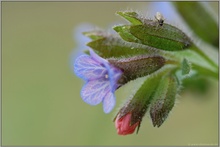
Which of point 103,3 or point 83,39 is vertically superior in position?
point 103,3

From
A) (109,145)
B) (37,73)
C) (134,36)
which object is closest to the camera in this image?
(134,36)

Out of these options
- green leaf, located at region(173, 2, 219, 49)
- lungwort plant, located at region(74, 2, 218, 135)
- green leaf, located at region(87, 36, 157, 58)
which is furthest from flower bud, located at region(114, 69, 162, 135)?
green leaf, located at region(173, 2, 219, 49)

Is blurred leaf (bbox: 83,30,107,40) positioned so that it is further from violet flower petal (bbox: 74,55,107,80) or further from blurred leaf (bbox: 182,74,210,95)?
blurred leaf (bbox: 182,74,210,95)

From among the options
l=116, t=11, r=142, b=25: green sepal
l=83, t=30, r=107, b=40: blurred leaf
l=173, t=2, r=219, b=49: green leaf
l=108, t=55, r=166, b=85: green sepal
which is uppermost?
l=173, t=2, r=219, b=49: green leaf

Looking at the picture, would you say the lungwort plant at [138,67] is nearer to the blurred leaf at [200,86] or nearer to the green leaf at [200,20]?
the green leaf at [200,20]

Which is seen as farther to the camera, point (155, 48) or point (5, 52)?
point (5, 52)

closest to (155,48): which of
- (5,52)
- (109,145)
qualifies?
(109,145)

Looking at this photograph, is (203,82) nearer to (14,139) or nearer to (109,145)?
(109,145)
